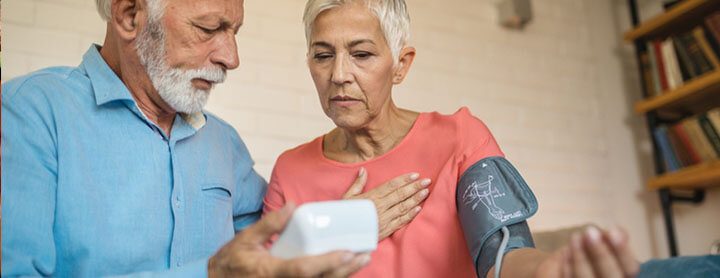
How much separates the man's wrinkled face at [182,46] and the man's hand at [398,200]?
0.39m

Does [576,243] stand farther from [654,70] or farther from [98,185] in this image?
[654,70]

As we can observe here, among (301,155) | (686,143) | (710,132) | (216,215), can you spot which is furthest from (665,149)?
(216,215)

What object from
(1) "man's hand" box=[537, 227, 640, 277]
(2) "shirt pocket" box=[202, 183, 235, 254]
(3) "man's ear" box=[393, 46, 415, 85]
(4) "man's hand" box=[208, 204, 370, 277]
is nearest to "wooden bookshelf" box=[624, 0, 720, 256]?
(3) "man's ear" box=[393, 46, 415, 85]

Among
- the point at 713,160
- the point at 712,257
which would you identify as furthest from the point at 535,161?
the point at 712,257

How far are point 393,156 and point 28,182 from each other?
2.07 feet

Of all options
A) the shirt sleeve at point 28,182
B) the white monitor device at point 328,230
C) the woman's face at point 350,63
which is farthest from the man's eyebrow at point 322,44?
the white monitor device at point 328,230

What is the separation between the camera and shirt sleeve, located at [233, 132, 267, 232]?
4.72 feet

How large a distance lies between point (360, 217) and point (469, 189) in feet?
1.43

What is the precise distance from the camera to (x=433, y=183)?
121cm

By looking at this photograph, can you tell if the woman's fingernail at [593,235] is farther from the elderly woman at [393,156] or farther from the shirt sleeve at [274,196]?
the shirt sleeve at [274,196]

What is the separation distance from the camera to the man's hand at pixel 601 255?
0.62m

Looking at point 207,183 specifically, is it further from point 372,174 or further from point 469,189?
point 469,189

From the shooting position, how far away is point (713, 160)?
2408mm

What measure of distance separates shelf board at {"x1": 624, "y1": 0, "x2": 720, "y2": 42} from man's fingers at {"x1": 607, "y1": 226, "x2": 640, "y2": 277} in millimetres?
2125
